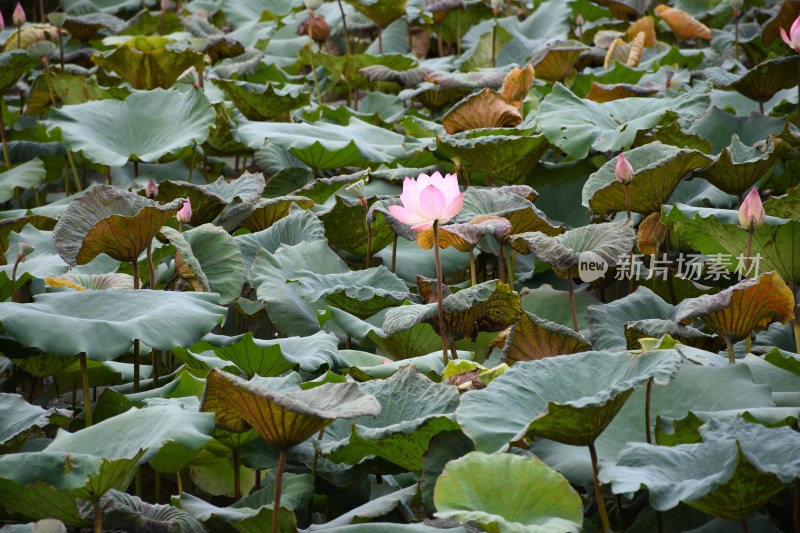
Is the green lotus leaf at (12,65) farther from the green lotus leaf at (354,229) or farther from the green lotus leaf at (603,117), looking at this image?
the green lotus leaf at (603,117)

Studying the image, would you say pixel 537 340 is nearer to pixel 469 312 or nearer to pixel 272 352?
pixel 469 312

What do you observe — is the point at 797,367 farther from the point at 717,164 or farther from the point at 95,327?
the point at 95,327

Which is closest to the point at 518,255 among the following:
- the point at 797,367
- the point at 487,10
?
the point at 797,367

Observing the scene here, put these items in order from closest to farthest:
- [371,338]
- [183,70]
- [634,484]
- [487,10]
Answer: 1. [634,484]
2. [371,338]
3. [183,70]
4. [487,10]

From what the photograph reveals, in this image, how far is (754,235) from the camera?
5.74 feet

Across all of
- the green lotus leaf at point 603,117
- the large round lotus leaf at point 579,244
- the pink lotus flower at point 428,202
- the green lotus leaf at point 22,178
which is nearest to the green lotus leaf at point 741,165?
the green lotus leaf at point 603,117

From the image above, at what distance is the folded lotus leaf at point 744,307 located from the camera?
4.55 feet

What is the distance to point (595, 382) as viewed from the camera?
4.30ft

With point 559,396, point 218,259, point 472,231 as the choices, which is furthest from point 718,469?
point 218,259

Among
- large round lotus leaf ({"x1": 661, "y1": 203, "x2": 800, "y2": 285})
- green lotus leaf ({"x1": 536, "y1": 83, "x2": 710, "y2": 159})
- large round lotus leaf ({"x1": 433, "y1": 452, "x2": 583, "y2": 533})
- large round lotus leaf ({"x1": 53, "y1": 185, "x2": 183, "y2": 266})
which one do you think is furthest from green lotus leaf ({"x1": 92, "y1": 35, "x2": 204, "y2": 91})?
large round lotus leaf ({"x1": 433, "y1": 452, "x2": 583, "y2": 533})

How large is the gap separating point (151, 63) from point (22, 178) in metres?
0.69

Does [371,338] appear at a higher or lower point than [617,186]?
lower

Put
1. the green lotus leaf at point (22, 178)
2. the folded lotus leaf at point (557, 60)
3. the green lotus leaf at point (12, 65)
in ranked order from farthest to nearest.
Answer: the folded lotus leaf at point (557, 60)
the green lotus leaf at point (12, 65)
the green lotus leaf at point (22, 178)

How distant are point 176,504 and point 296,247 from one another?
785 mm
